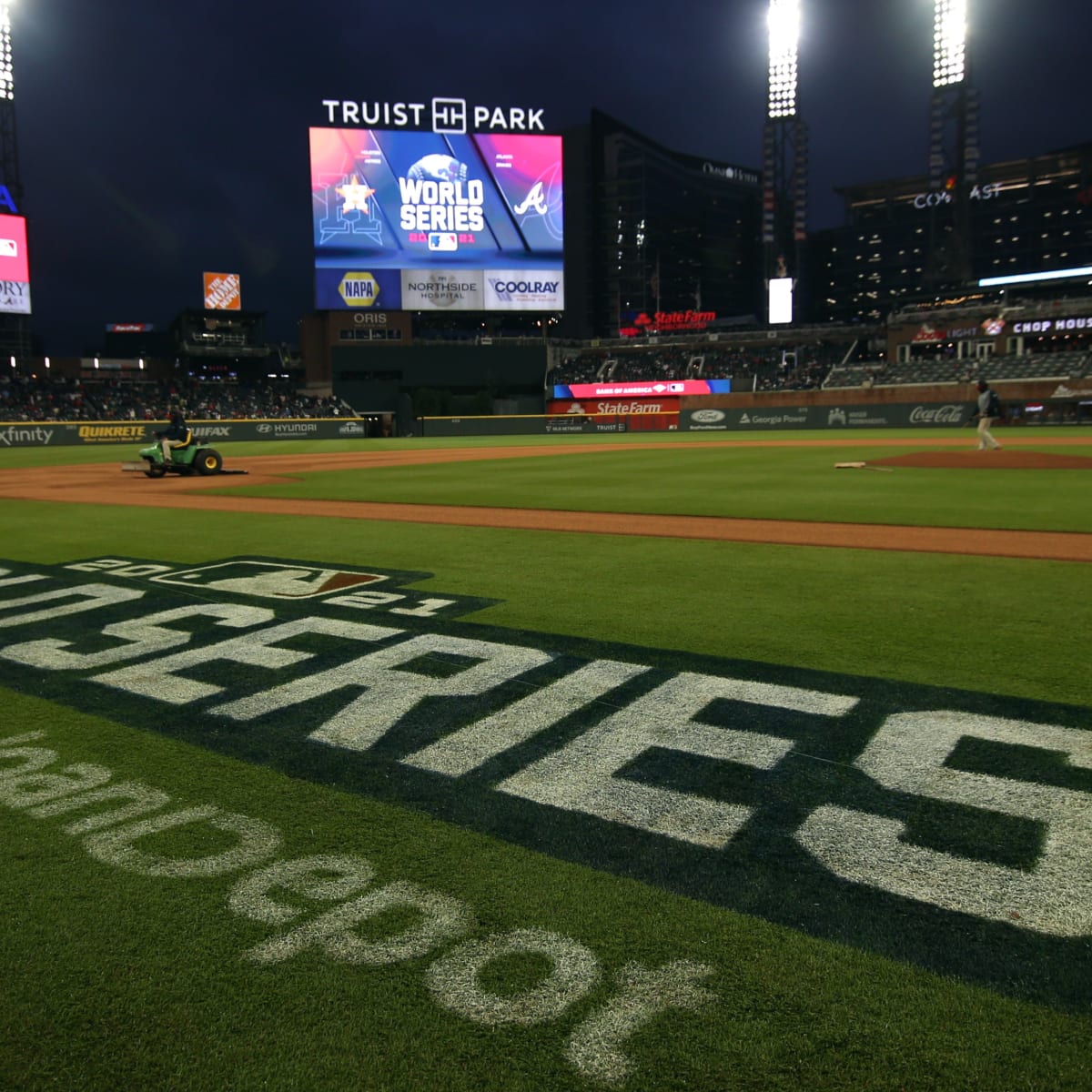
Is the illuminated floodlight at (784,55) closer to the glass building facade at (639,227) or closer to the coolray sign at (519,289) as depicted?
the glass building facade at (639,227)

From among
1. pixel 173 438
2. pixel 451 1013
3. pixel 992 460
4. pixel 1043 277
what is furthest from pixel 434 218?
pixel 451 1013

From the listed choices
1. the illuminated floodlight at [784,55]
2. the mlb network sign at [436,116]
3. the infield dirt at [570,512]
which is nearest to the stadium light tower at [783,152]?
the illuminated floodlight at [784,55]

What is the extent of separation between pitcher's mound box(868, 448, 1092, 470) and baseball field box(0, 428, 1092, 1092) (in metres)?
13.8

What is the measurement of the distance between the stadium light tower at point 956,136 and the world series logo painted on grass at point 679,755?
293 ft

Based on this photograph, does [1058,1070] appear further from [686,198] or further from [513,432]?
[686,198]

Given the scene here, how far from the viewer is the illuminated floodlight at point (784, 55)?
78750 mm

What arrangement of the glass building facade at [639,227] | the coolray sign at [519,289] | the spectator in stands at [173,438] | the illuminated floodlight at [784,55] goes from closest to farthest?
the spectator in stands at [173,438] < the coolray sign at [519,289] < the illuminated floodlight at [784,55] < the glass building facade at [639,227]

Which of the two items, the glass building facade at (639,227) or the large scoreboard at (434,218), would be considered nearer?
the large scoreboard at (434,218)

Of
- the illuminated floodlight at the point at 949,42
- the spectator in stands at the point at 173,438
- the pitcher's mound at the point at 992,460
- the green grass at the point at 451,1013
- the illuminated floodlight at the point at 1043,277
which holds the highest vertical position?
the illuminated floodlight at the point at 949,42

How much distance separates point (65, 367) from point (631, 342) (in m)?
55.1

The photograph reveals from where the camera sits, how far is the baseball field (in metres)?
1.93

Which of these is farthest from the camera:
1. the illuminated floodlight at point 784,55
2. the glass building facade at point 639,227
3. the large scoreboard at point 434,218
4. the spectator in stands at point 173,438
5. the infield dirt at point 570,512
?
the glass building facade at point 639,227

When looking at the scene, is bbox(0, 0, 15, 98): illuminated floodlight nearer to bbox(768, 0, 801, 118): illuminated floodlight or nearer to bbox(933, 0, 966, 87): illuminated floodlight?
bbox(768, 0, 801, 118): illuminated floodlight

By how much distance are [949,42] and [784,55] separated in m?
14.4
